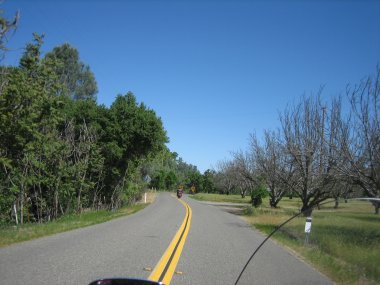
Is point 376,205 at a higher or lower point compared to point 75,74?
lower

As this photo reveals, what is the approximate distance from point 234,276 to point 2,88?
12.9m

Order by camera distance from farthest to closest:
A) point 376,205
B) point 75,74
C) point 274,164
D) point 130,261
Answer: point 75,74
point 274,164
point 130,261
point 376,205

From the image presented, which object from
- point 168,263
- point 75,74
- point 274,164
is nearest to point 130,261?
point 168,263

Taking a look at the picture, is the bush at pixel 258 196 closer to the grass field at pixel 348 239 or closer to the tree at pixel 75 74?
the tree at pixel 75 74

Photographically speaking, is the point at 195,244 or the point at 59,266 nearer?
the point at 59,266

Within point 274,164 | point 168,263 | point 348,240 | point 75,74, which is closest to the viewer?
point 348,240

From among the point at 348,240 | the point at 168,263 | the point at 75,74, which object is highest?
the point at 75,74

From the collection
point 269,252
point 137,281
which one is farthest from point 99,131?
point 137,281

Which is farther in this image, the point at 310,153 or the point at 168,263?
the point at 310,153

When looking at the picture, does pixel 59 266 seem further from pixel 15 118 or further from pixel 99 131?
pixel 99 131

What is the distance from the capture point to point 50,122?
20.3m

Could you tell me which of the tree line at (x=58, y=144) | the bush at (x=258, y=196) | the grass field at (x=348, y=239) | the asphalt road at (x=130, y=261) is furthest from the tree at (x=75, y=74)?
the grass field at (x=348, y=239)

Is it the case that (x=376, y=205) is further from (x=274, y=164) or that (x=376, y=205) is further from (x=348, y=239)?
(x=274, y=164)

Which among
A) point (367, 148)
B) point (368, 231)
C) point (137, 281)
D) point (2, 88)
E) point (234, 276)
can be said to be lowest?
point (234, 276)
